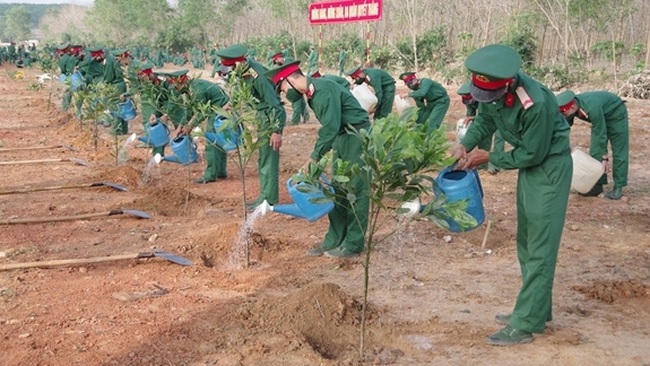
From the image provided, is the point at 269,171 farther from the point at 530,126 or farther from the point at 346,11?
the point at 346,11

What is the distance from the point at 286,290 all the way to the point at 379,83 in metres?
4.98

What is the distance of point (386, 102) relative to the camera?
8.89 m

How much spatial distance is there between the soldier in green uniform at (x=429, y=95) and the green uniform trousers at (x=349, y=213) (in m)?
3.34

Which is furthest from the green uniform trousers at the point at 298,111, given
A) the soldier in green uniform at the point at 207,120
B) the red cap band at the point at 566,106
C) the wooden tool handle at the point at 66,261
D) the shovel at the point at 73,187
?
the wooden tool handle at the point at 66,261

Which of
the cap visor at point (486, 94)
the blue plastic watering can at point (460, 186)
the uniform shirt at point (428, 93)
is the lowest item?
the uniform shirt at point (428, 93)

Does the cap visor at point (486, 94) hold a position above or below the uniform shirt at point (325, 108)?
above

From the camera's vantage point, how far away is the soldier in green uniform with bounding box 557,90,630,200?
20.2ft

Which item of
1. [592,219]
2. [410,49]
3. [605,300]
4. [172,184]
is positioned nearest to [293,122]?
[172,184]

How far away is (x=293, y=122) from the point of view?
500 inches

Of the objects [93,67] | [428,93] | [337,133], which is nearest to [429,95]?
[428,93]

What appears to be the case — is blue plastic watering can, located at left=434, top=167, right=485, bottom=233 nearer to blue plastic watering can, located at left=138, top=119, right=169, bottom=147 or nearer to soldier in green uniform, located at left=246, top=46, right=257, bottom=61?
soldier in green uniform, located at left=246, top=46, right=257, bottom=61

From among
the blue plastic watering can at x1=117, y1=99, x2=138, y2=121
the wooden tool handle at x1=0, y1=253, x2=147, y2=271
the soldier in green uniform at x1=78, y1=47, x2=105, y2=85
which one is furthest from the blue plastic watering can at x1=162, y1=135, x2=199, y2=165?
the soldier in green uniform at x1=78, y1=47, x2=105, y2=85

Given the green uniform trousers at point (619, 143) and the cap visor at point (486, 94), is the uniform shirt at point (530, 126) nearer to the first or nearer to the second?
the cap visor at point (486, 94)

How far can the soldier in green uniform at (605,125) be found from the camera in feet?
20.2
